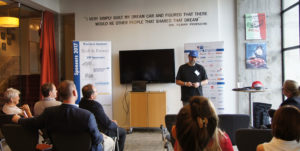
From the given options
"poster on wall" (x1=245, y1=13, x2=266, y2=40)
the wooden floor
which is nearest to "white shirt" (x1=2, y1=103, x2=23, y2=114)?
the wooden floor

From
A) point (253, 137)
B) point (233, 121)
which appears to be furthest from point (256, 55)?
point (253, 137)

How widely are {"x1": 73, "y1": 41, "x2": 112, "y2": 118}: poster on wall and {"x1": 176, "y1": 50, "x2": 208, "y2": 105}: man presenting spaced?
2.04 metres

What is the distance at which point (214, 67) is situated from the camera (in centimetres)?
546

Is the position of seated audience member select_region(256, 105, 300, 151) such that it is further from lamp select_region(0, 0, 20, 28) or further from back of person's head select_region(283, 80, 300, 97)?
lamp select_region(0, 0, 20, 28)

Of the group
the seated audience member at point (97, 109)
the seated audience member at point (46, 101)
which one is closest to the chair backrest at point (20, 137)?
the seated audience member at point (97, 109)

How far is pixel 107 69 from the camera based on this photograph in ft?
18.4

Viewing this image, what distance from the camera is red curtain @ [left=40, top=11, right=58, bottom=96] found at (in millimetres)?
5805

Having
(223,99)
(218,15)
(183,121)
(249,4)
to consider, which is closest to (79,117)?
(183,121)

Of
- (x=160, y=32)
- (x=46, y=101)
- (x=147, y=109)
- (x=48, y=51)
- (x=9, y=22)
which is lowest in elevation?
(x=147, y=109)

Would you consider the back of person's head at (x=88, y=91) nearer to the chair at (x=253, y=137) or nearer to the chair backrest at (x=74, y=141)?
the chair backrest at (x=74, y=141)

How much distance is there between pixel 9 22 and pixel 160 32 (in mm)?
3452

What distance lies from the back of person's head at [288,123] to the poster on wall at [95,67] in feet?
14.9

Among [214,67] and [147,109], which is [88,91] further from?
[214,67]

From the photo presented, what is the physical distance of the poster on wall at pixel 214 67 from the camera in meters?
5.41
